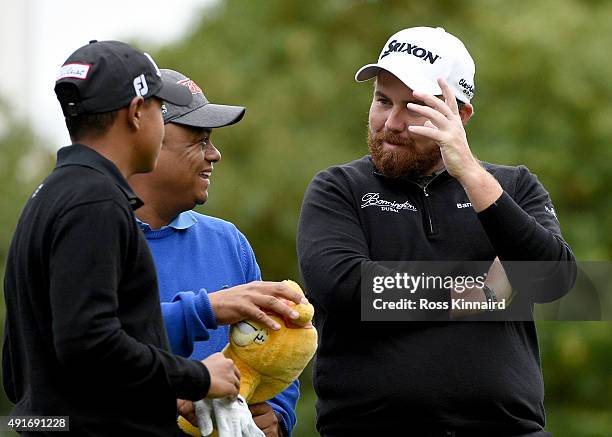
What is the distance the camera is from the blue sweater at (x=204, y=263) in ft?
14.2

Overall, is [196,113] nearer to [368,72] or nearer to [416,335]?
[368,72]

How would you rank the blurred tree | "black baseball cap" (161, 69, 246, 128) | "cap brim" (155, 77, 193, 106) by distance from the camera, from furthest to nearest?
the blurred tree < "black baseball cap" (161, 69, 246, 128) < "cap brim" (155, 77, 193, 106)

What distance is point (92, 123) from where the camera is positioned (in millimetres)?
3457

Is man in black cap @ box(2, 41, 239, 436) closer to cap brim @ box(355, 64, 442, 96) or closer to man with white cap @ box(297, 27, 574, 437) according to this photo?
man with white cap @ box(297, 27, 574, 437)

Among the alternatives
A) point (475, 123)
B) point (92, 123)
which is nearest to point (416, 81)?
point (92, 123)

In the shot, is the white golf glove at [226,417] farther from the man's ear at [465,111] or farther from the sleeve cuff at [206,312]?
the man's ear at [465,111]

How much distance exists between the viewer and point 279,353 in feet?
12.8

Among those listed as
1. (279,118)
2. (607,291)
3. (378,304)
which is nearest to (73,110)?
(378,304)

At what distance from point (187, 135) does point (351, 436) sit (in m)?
1.25

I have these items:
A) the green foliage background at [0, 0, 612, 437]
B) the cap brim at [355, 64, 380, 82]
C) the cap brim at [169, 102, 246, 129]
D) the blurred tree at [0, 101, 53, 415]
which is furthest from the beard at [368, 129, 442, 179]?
the blurred tree at [0, 101, 53, 415]

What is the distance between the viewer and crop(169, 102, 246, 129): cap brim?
4426 millimetres

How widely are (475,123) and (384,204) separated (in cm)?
1033

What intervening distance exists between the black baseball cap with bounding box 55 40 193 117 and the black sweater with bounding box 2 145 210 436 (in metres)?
0.13

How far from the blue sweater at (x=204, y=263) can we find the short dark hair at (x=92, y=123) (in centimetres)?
81
